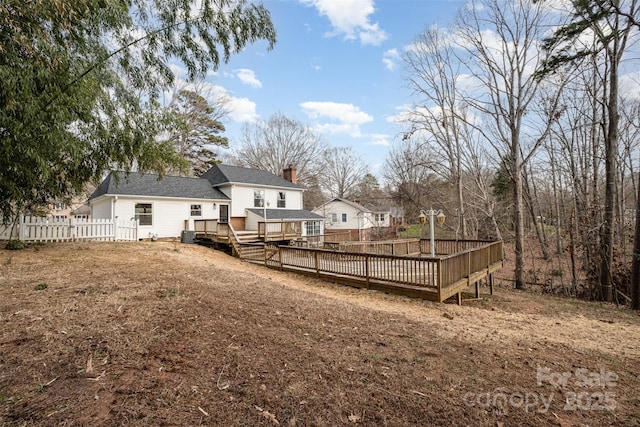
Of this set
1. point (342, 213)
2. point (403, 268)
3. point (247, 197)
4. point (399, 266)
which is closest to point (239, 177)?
point (247, 197)

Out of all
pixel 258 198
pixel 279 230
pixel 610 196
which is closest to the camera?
pixel 610 196

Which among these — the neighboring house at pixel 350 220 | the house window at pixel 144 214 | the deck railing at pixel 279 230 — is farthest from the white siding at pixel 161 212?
the neighboring house at pixel 350 220

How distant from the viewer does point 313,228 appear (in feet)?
82.2

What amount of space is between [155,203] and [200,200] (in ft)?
8.53

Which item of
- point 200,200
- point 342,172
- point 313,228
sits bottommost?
point 313,228

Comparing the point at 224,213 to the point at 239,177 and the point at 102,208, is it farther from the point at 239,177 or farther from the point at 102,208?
the point at 102,208

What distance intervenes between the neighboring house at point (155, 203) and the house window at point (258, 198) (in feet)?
7.89

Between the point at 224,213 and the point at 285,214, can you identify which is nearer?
the point at 224,213

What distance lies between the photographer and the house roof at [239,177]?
2052 centimetres

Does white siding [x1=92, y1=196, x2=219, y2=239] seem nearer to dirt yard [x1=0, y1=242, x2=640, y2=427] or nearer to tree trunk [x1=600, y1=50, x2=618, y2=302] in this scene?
dirt yard [x1=0, y1=242, x2=640, y2=427]

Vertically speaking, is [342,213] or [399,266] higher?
[342,213]

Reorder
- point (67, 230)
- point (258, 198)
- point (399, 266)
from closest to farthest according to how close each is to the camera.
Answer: point (399, 266), point (67, 230), point (258, 198)

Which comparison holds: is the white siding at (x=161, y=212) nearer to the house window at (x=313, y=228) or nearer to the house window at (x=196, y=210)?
the house window at (x=196, y=210)

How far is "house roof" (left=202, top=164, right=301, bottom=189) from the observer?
20516mm
